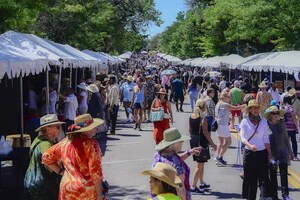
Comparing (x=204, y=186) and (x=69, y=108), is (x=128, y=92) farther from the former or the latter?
(x=204, y=186)

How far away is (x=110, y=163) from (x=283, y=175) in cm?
458

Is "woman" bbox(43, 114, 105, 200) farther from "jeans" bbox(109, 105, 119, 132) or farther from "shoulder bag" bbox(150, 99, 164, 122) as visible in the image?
"jeans" bbox(109, 105, 119, 132)

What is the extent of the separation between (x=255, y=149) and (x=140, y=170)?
389 cm

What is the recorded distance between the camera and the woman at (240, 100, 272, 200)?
7645mm

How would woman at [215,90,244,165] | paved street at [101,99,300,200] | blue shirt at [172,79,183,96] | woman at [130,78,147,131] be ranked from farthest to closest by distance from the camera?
blue shirt at [172,79,183,96] → woman at [130,78,147,131] → woman at [215,90,244,165] → paved street at [101,99,300,200]

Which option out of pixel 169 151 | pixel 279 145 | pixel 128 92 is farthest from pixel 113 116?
pixel 169 151

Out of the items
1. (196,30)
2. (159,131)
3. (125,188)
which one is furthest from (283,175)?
(196,30)

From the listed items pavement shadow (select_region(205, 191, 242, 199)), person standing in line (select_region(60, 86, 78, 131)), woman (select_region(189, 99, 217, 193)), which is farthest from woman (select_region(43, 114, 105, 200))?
person standing in line (select_region(60, 86, 78, 131))

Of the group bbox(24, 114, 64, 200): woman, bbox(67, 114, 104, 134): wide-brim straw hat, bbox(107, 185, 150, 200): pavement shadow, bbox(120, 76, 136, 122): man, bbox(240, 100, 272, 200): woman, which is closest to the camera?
bbox(67, 114, 104, 134): wide-brim straw hat

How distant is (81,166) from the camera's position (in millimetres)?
5152

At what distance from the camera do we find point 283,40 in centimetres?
2858

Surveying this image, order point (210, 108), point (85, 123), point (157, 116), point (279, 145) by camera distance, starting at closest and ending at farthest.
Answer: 1. point (85, 123)
2. point (279, 145)
3. point (157, 116)
4. point (210, 108)

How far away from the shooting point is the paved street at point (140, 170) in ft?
29.6

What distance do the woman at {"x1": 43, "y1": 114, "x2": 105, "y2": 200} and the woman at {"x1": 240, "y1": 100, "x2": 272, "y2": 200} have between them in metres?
3.09
